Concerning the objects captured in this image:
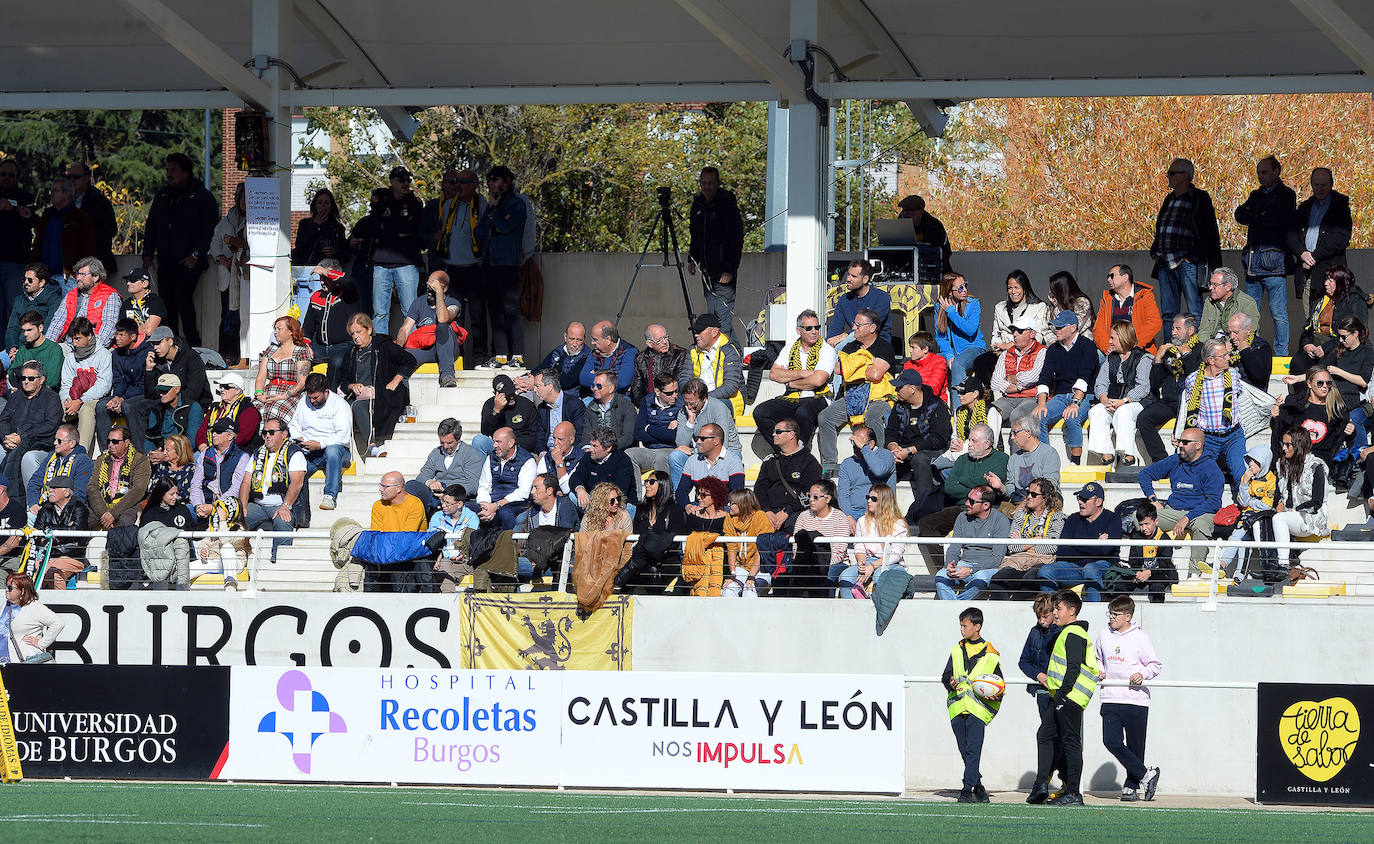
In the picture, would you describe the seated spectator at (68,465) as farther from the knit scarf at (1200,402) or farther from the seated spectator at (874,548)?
the knit scarf at (1200,402)

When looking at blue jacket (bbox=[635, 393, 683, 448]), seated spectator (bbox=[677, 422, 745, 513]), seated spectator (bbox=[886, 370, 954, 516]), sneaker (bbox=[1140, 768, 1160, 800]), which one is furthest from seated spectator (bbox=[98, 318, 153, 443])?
sneaker (bbox=[1140, 768, 1160, 800])

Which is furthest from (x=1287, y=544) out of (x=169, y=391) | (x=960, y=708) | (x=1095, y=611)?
(x=169, y=391)

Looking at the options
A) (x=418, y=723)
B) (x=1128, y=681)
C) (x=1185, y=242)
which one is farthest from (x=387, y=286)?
(x=1128, y=681)

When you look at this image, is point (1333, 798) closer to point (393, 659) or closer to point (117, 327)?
point (393, 659)

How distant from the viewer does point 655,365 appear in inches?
681

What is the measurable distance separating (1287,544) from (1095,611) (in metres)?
1.52

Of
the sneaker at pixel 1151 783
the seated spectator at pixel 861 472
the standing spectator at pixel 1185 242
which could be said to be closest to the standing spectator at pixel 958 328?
the standing spectator at pixel 1185 242

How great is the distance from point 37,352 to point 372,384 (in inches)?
120

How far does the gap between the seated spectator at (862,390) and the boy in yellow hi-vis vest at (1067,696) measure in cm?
340

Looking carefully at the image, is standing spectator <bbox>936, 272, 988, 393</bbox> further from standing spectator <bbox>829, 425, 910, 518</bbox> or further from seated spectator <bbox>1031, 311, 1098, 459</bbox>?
standing spectator <bbox>829, 425, 910, 518</bbox>

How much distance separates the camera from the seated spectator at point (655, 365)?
17219mm

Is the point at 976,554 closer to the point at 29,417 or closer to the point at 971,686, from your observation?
the point at 971,686

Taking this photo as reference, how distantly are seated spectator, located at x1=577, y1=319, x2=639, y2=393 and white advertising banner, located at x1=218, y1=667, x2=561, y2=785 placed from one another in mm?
4310

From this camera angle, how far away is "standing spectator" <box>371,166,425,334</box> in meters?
19.3
